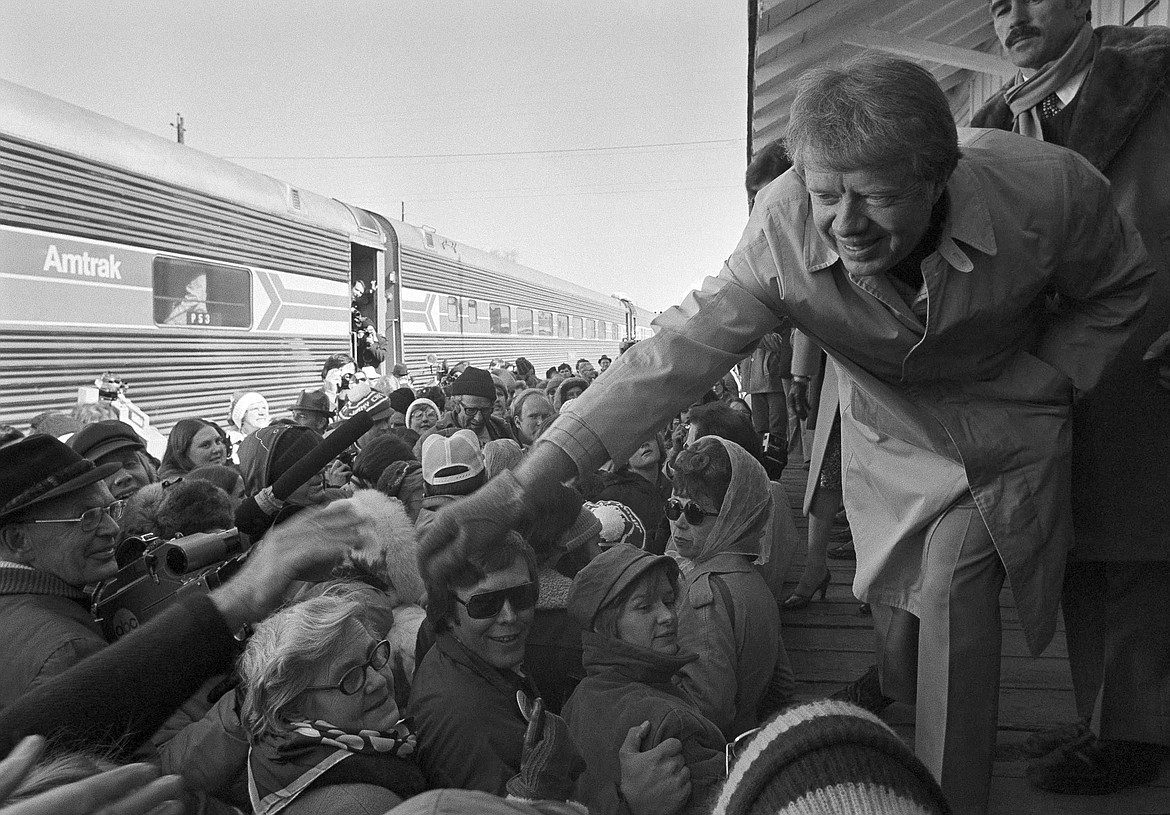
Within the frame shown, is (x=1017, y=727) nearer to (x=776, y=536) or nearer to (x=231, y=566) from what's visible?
(x=776, y=536)

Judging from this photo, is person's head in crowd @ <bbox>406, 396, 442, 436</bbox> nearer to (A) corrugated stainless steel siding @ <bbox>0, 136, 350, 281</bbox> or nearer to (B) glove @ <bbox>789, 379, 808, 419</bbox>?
(B) glove @ <bbox>789, 379, 808, 419</bbox>

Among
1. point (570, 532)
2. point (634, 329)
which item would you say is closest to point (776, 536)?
point (570, 532)

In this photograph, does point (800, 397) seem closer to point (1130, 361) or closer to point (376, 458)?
point (376, 458)

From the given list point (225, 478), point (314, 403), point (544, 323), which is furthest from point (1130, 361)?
point (544, 323)

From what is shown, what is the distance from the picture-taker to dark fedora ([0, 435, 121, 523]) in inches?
101

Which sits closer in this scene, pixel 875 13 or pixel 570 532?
pixel 570 532

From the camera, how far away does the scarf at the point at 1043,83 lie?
2340 mm

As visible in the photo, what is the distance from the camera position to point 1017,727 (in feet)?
9.29

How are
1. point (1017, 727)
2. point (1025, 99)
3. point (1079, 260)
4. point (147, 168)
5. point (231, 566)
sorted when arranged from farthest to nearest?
point (147, 168) < point (1017, 727) < point (1025, 99) < point (231, 566) < point (1079, 260)

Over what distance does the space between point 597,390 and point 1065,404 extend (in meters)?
0.93

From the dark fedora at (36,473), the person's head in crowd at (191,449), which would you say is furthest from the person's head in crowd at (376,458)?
the dark fedora at (36,473)

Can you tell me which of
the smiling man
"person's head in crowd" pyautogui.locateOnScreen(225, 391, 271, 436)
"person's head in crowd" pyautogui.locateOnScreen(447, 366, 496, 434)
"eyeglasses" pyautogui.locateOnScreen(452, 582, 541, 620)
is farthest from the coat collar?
"person's head in crowd" pyautogui.locateOnScreen(225, 391, 271, 436)

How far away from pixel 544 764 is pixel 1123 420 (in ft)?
5.25

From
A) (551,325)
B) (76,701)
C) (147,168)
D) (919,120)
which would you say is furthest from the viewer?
(551,325)
